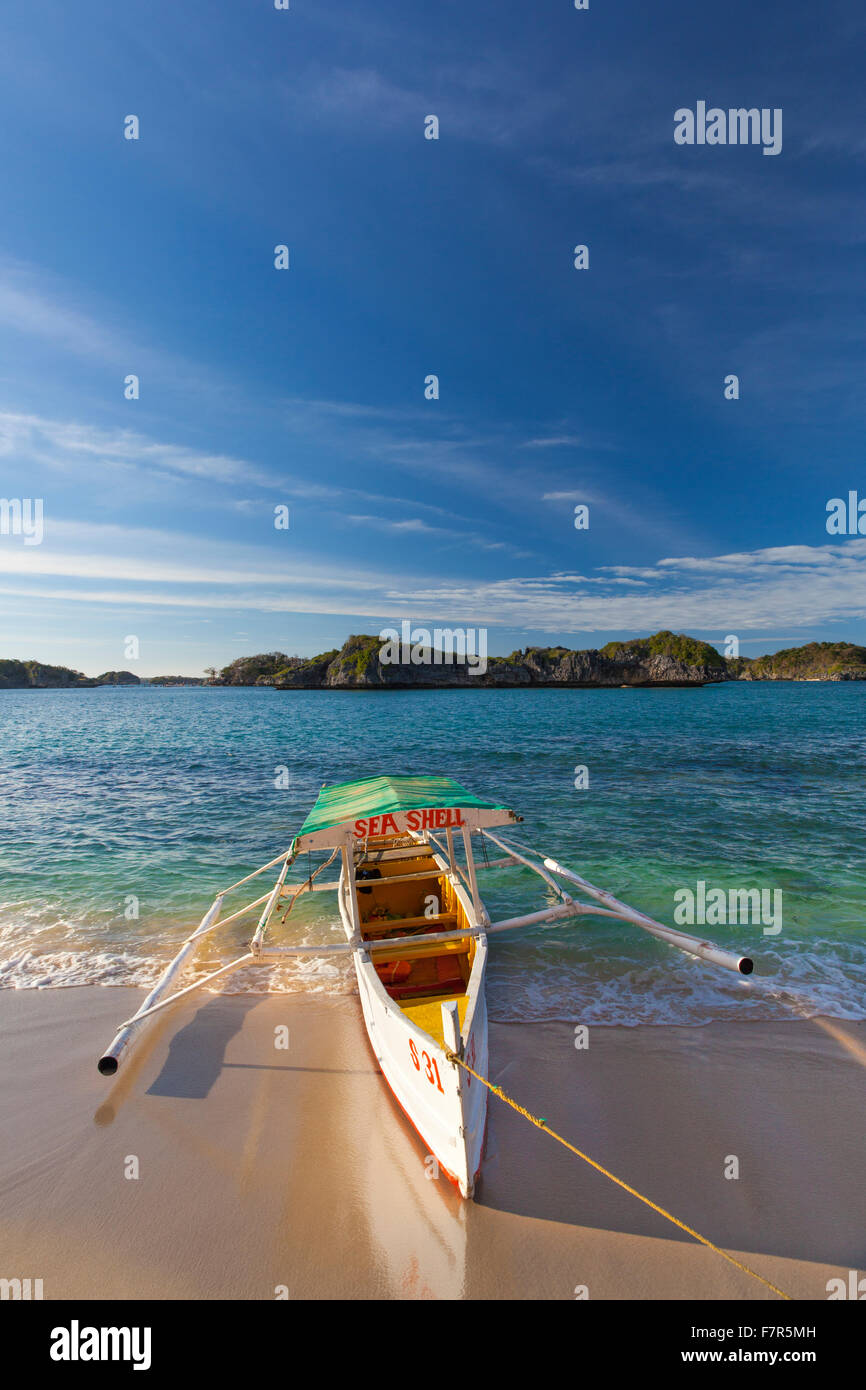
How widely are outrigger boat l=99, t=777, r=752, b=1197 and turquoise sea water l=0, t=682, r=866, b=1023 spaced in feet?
4.42

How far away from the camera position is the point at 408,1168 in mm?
6117

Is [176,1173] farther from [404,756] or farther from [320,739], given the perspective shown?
[320,739]

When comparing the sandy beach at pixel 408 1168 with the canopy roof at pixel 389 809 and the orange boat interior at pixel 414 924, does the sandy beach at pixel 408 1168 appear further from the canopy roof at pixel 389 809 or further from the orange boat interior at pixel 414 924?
the canopy roof at pixel 389 809

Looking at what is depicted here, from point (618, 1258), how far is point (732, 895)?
10.8m

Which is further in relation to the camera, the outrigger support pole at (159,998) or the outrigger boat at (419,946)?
the outrigger support pole at (159,998)

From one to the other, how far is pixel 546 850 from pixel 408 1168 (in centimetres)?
1261

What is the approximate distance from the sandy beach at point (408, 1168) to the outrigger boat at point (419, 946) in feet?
2.00

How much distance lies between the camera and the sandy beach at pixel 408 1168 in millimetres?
5051

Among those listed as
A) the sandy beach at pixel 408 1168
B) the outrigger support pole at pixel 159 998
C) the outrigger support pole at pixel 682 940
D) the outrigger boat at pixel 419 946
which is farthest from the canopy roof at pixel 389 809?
the sandy beach at pixel 408 1168

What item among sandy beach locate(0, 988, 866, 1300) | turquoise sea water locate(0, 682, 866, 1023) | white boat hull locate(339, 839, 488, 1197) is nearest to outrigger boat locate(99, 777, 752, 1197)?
white boat hull locate(339, 839, 488, 1197)

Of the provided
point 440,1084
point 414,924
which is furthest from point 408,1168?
point 414,924

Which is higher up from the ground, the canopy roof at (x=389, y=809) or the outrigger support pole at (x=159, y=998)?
the canopy roof at (x=389, y=809)

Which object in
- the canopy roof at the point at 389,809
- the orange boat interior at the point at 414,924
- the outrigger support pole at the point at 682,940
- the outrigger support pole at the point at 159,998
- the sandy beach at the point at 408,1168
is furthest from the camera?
the canopy roof at the point at 389,809

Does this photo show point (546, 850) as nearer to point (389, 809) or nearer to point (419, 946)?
point (419, 946)
